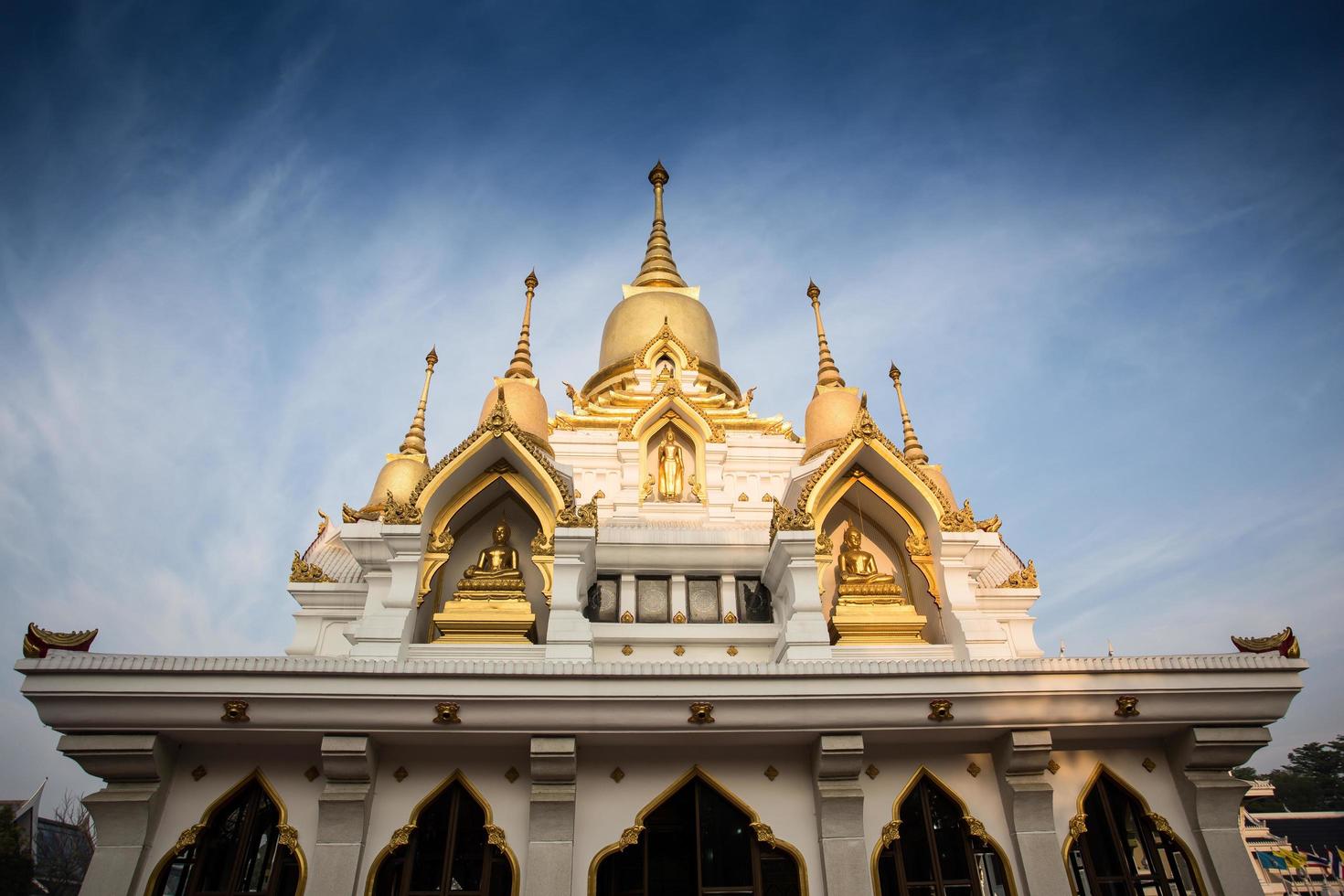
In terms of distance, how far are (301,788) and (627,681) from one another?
12.1 feet

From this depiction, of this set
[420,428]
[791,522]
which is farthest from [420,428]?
[791,522]

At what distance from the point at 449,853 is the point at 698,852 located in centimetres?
262

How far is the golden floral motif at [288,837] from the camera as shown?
8688 millimetres

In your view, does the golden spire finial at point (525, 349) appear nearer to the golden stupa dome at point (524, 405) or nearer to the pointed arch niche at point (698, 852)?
the golden stupa dome at point (524, 405)

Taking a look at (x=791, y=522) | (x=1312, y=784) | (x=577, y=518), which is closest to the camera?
(x=577, y=518)

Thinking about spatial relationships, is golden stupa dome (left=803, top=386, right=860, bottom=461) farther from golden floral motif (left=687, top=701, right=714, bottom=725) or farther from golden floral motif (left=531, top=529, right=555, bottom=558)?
golden floral motif (left=687, top=701, right=714, bottom=725)

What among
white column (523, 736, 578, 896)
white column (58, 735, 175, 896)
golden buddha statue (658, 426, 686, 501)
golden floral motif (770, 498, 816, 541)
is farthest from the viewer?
golden buddha statue (658, 426, 686, 501)

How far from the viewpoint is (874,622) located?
12.5 meters

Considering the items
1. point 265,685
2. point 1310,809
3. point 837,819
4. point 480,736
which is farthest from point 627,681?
point 1310,809

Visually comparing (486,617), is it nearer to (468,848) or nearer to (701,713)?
(468,848)

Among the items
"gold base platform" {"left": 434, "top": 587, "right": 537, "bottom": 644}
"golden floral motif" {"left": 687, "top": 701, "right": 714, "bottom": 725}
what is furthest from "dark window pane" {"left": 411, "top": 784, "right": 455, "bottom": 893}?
"gold base platform" {"left": 434, "top": 587, "right": 537, "bottom": 644}

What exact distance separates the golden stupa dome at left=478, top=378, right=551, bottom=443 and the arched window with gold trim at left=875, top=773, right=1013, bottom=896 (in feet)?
26.8

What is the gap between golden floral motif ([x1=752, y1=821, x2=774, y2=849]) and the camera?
29.6ft

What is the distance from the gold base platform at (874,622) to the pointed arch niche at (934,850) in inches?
121
